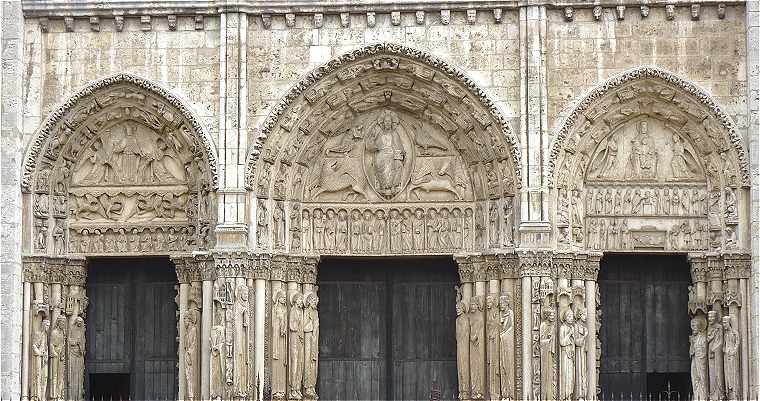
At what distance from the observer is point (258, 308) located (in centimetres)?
2398

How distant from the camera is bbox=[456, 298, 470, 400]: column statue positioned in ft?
79.4

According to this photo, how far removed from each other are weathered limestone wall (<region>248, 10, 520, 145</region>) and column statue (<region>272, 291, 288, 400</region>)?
7.57 ft

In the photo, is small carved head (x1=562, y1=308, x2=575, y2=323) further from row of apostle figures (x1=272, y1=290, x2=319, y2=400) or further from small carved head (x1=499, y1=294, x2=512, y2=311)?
row of apostle figures (x1=272, y1=290, x2=319, y2=400)

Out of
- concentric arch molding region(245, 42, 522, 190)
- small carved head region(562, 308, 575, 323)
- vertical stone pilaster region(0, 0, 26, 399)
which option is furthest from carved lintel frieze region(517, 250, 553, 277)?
vertical stone pilaster region(0, 0, 26, 399)

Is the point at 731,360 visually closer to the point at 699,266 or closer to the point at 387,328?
the point at 699,266

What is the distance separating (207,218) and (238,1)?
9.42 feet

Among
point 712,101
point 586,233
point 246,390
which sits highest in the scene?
point 712,101

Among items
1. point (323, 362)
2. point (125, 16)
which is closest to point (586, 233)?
point (323, 362)

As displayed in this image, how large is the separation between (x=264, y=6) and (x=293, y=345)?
4.46 metres

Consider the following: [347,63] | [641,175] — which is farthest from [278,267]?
[641,175]

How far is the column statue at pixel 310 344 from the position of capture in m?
24.3

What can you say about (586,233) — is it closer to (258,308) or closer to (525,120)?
(525,120)

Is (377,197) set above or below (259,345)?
above

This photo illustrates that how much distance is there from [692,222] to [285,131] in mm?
5469
